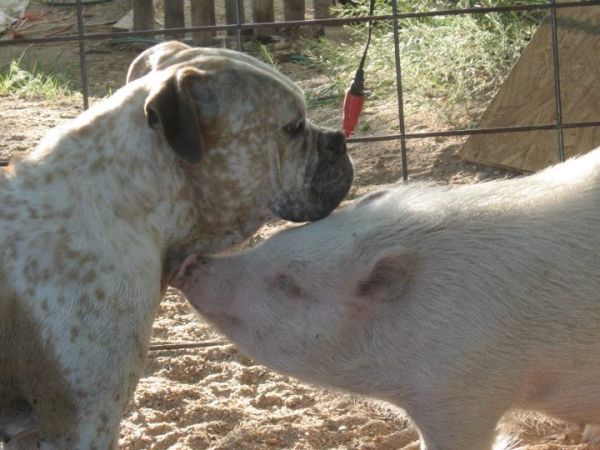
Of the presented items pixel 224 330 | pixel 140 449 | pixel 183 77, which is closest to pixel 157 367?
pixel 140 449

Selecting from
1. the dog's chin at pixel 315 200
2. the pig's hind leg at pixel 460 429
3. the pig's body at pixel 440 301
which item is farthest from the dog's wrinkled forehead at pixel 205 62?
the pig's hind leg at pixel 460 429

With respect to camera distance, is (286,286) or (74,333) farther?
(286,286)

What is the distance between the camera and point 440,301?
3490 millimetres

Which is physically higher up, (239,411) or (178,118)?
(178,118)

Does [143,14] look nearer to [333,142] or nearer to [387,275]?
[333,142]

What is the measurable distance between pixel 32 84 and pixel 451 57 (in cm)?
341

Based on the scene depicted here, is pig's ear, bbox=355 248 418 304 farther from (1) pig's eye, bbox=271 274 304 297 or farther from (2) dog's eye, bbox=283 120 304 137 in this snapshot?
(2) dog's eye, bbox=283 120 304 137

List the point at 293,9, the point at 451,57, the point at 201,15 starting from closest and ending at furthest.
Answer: the point at 451,57
the point at 201,15
the point at 293,9

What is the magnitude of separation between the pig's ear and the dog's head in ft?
0.86

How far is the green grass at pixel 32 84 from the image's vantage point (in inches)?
354

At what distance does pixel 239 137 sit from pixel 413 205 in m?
0.63

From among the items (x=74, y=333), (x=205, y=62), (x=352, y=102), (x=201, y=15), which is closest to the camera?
(x=74, y=333)

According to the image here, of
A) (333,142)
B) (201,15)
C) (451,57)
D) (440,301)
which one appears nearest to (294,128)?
(333,142)

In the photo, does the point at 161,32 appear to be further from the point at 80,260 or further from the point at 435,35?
the point at 435,35
